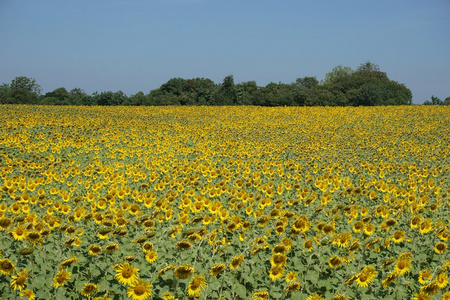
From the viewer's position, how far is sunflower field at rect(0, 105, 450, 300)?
136 inches

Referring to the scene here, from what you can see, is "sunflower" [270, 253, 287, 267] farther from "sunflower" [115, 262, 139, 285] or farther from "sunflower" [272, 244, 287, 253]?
"sunflower" [115, 262, 139, 285]

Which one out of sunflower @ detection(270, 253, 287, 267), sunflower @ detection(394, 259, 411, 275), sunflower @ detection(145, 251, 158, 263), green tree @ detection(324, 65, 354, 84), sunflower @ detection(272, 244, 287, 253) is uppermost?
green tree @ detection(324, 65, 354, 84)

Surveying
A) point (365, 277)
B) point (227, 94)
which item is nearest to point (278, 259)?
point (365, 277)

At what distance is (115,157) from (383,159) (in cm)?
991

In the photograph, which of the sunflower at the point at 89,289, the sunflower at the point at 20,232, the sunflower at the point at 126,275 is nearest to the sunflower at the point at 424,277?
the sunflower at the point at 126,275

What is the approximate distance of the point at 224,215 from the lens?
5.28 m

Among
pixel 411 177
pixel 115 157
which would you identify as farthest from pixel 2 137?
pixel 411 177

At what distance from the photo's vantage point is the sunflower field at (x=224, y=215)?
3463 mm

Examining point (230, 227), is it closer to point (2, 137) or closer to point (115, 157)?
point (115, 157)

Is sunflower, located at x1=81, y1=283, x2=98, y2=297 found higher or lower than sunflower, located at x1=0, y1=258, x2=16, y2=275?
lower

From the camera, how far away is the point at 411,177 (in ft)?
30.8

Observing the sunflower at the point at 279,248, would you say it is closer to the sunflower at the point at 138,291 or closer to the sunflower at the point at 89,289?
the sunflower at the point at 138,291

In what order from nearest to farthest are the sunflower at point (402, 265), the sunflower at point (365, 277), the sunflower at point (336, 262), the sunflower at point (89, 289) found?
the sunflower at point (89, 289)
the sunflower at point (365, 277)
the sunflower at point (402, 265)
the sunflower at point (336, 262)

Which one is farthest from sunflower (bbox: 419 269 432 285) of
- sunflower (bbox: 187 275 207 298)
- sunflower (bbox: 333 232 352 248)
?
sunflower (bbox: 187 275 207 298)
